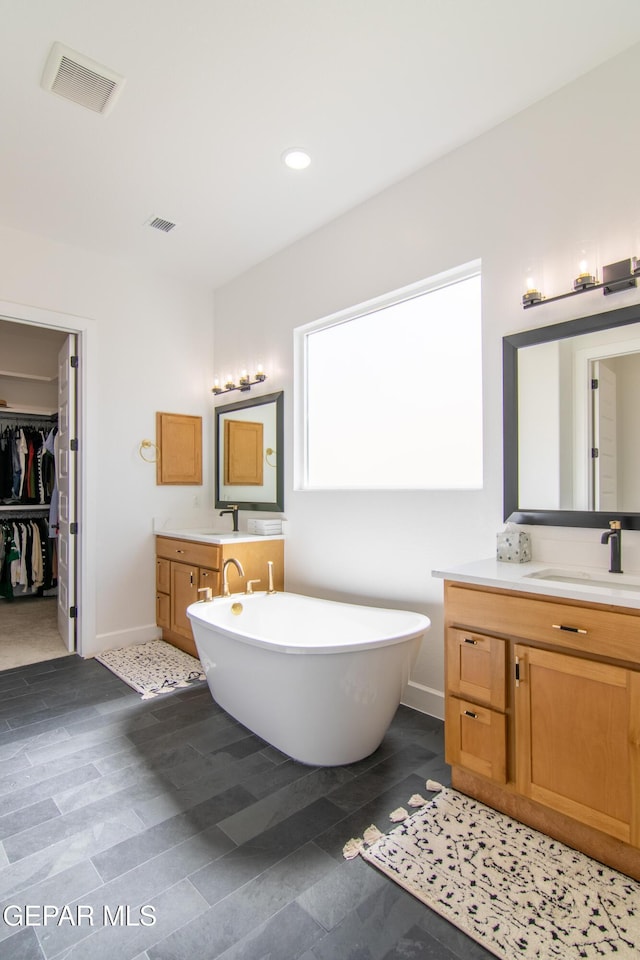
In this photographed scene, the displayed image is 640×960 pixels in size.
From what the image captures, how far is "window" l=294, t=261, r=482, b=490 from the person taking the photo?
8.74 feet

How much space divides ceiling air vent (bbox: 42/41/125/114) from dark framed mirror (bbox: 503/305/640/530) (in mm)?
2112

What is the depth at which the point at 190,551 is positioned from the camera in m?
3.58

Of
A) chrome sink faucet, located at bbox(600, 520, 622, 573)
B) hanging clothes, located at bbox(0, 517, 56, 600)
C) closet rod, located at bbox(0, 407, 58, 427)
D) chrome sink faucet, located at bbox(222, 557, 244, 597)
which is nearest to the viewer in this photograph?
chrome sink faucet, located at bbox(600, 520, 622, 573)

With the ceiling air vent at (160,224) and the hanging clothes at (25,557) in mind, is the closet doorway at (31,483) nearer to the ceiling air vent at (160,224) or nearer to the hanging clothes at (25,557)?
the hanging clothes at (25,557)

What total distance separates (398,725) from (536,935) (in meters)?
1.22

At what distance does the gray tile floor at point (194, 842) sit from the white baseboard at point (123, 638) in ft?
3.24

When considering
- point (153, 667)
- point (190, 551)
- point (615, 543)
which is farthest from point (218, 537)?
point (615, 543)

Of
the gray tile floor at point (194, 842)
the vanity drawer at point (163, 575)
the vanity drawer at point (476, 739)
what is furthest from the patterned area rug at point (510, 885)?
the vanity drawer at point (163, 575)

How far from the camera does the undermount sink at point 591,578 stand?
71.7 inches

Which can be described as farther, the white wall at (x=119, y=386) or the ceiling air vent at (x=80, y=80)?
the white wall at (x=119, y=386)

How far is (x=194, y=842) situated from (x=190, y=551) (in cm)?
209

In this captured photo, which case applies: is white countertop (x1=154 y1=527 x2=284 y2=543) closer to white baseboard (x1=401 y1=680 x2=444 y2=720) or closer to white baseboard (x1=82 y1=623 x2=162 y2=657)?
Result: white baseboard (x1=82 y1=623 x2=162 y2=657)

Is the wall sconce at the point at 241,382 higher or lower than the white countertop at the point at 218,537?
higher

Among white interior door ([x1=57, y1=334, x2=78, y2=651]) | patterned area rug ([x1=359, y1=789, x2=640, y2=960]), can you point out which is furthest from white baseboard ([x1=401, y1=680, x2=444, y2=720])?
white interior door ([x1=57, y1=334, x2=78, y2=651])
